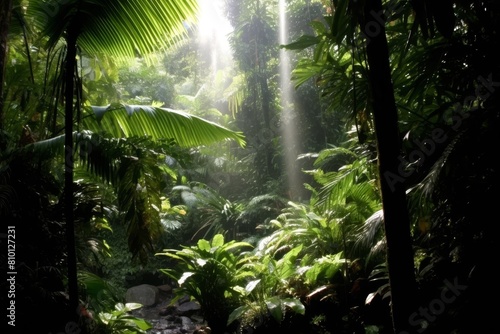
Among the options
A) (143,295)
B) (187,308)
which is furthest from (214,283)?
(143,295)

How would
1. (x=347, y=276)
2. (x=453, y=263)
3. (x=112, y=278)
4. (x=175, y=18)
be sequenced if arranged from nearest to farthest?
1. (x=453, y=263)
2. (x=175, y=18)
3. (x=347, y=276)
4. (x=112, y=278)

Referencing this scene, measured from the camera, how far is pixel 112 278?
27.5ft

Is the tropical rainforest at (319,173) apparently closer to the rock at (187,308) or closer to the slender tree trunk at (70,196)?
the slender tree trunk at (70,196)

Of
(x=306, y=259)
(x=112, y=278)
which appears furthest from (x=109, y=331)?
(x=112, y=278)

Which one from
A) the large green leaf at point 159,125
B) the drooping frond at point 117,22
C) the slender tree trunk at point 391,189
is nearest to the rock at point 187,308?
the large green leaf at point 159,125

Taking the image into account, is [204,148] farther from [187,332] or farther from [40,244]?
[40,244]

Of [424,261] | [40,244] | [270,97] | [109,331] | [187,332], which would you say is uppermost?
[270,97]

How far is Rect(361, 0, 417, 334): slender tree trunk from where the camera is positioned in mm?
1481

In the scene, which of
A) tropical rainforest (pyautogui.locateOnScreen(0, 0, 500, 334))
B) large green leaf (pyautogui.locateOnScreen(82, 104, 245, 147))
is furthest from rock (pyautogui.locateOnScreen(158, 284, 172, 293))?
large green leaf (pyautogui.locateOnScreen(82, 104, 245, 147))

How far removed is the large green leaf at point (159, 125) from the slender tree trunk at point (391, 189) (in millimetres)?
2359

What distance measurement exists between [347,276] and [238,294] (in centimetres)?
140

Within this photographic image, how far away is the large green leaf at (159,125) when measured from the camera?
3638 mm

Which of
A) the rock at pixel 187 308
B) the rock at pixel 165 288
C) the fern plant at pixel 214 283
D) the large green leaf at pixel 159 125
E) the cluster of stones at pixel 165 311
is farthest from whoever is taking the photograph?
the rock at pixel 165 288

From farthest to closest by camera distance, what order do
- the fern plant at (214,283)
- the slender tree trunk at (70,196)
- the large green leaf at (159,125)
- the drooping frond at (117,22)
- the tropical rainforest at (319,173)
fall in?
the fern plant at (214,283)
the large green leaf at (159,125)
the drooping frond at (117,22)
the slender tree trunk at (70,196)
the tropical rainforest at (319,173)
